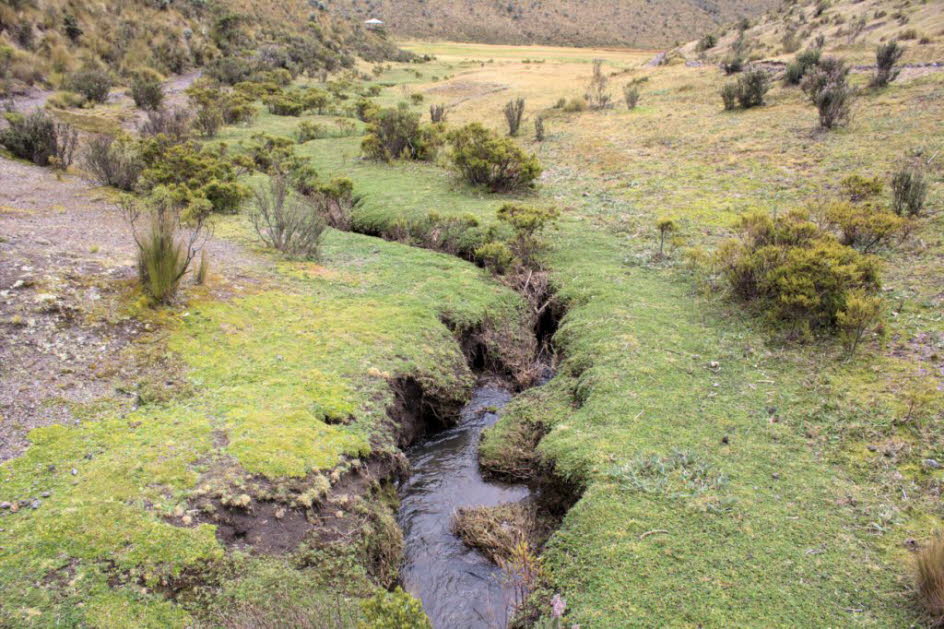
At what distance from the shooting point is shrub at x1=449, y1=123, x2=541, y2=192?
1366 centimetres

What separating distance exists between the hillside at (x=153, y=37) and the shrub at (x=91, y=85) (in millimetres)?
1182

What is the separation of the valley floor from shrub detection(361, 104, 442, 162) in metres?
6.94

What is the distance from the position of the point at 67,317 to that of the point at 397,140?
482 inches

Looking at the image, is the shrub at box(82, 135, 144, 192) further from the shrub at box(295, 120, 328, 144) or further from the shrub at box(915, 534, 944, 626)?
the shrub at box(915, 534, 944, 626)

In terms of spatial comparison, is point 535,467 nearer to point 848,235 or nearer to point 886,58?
point 848,235

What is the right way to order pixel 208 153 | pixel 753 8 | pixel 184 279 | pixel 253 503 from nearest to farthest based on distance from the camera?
1. pixel 253 503
2. pixel 184 279
3. pixel 208 153
4. pixel 753 8

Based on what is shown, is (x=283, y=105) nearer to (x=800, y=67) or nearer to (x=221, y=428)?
(x=800, y=67)

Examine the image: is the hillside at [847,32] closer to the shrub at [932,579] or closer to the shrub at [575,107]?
the shrub at [575,107]

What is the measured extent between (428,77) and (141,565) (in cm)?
3670

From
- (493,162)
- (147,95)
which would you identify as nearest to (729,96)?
(493,162)

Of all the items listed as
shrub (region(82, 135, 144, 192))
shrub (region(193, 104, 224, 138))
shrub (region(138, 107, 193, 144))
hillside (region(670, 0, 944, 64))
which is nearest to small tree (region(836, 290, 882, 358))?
shrub (region(82, 135, 144, 192))

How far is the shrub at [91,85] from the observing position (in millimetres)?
19094

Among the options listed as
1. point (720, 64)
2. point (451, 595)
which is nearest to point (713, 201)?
point (451, 595)

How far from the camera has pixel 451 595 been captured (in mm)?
4949
